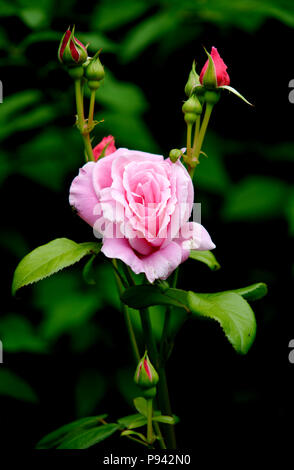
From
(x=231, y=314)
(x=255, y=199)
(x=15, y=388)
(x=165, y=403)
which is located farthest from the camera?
(x=255, y=199)

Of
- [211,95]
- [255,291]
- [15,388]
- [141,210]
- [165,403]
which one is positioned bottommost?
[15,388]

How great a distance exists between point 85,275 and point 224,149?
0.66 meters

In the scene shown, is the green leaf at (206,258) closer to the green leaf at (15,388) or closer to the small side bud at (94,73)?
the small side bud at (94,73)

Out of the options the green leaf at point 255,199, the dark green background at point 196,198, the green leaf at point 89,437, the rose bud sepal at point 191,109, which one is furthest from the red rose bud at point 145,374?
the green leaf at point 255,199

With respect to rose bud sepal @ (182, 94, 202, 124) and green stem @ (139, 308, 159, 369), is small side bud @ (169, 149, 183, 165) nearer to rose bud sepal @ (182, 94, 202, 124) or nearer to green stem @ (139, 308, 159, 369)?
rose bud sepal @ (182, 94, 202, 124)

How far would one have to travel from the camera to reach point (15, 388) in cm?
103

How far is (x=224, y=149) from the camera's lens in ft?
4.09

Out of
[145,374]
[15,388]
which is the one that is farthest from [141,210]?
[15,388]

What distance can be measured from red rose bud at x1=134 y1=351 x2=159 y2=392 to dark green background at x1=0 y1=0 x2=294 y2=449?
17.3 inches

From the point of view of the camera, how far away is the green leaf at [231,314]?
49cm

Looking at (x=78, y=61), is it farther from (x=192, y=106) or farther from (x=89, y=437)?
(x=89, y=437)

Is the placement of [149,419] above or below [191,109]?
below

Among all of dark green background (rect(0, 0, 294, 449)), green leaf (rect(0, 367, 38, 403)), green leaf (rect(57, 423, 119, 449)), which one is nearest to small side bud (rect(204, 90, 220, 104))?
green leaf (rect(57, 423, 119, 449))

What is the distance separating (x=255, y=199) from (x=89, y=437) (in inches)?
25.9
